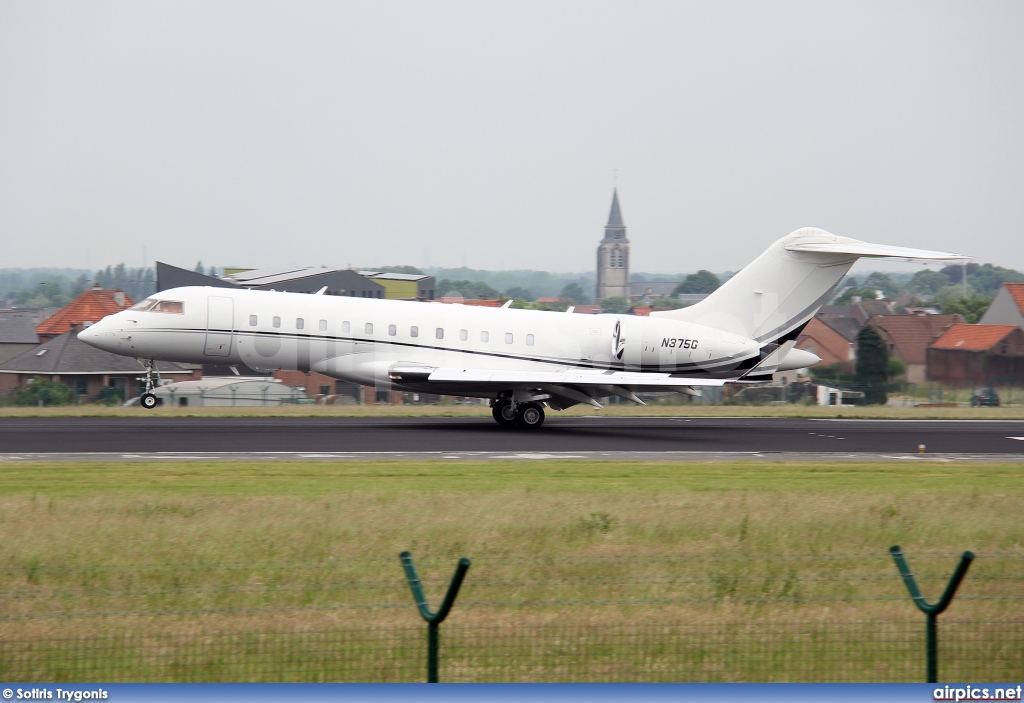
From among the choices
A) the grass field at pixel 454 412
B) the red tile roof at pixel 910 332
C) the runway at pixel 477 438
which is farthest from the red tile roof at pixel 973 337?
the runway at pixel 477 438

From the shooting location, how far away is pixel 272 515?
14680mm

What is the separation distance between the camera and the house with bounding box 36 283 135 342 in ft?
244

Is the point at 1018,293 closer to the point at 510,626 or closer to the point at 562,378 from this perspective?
the point at 562,378

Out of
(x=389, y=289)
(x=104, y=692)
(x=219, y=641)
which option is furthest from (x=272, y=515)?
(x=389, y=289)

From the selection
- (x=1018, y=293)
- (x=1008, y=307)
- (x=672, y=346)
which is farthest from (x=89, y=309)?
(x=1008, y=307)

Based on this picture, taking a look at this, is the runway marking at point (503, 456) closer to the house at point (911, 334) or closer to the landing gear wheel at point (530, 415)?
the landing gear wheel at point (530, 415)

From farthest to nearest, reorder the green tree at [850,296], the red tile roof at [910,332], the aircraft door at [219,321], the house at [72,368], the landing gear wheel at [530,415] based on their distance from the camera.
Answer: the green tree at [850,296]
the red tile roof at [910,332]
the house at [72,368]
the landing gear wheel at [530,415]
the aircraft door at [219,321]

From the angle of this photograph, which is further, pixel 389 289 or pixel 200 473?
pixel 389 289

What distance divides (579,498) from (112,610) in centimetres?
765

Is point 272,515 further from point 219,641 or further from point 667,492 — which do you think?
point 667,492

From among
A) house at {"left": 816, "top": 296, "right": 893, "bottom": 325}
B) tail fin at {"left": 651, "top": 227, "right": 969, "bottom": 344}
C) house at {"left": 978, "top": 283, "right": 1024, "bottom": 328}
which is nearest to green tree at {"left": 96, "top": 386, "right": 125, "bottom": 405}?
tail fin at {"left": 651, "top": 227, "right": 969, "bottom": 344}

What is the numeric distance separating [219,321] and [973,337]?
49182 mm

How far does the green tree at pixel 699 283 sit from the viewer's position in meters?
185

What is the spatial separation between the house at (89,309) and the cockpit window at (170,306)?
48550 mm
